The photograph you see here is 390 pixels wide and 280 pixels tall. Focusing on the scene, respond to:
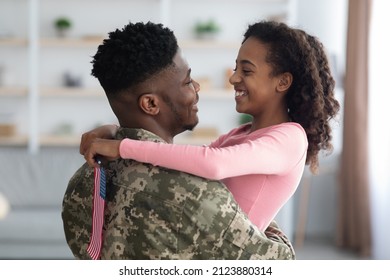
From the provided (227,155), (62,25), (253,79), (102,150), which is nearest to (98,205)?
(102,150)

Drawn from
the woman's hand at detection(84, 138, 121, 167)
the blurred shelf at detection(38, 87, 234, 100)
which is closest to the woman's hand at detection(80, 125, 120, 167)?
the woman's hand at detection(84, 138, 121, 167)

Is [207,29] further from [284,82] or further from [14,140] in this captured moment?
[284,82]

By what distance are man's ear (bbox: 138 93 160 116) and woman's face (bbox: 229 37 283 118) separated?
0.18 metres

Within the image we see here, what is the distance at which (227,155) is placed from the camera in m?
0.85

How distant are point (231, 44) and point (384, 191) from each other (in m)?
1.18

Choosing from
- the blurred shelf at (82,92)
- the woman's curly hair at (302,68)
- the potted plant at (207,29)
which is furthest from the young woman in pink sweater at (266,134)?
the potted plant at (207,29)

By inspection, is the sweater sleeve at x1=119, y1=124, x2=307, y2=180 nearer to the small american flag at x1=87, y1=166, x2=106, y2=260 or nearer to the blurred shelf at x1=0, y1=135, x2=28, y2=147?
the small american flag at x1=87, y1=166, x2=106, y2=260

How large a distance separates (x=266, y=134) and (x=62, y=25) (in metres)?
3.04

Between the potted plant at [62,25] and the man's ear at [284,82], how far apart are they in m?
2.95

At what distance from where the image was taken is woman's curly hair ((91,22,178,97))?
826 millimetres

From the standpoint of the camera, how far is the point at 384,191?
3.21 metres

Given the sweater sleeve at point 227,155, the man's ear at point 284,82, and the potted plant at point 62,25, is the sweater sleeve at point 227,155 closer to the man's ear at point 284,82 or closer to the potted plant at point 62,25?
the man's ear at point 284,82

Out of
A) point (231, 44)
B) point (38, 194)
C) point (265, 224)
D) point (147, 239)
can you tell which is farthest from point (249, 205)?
point (231, 44)
